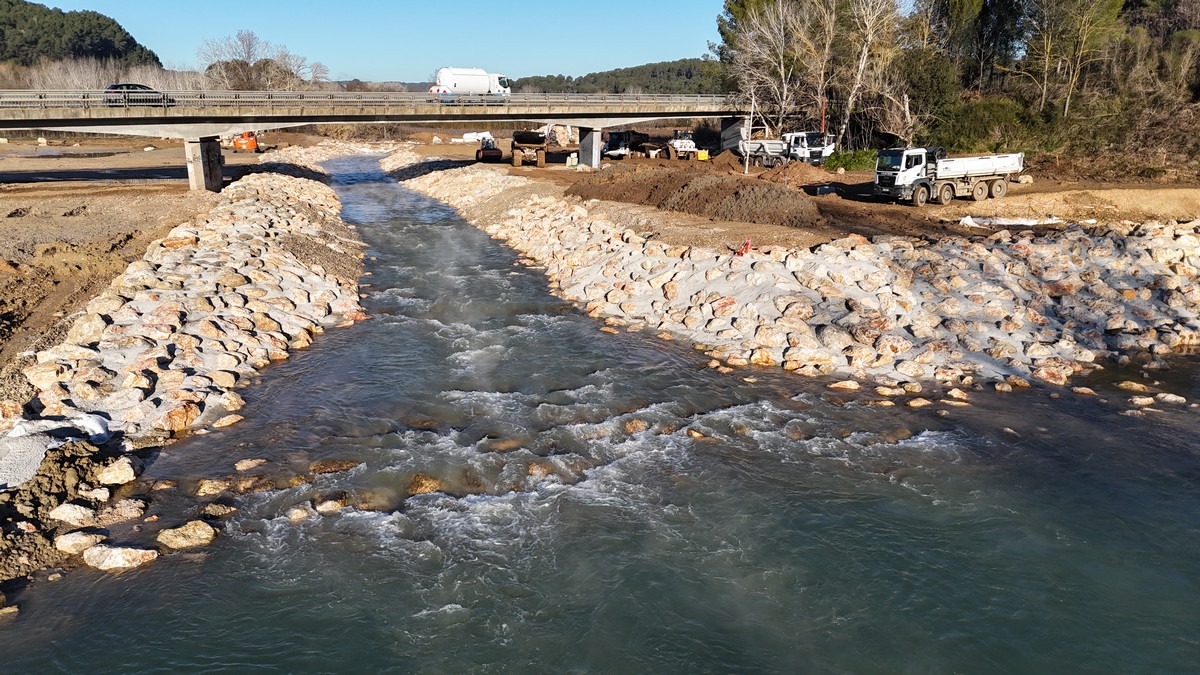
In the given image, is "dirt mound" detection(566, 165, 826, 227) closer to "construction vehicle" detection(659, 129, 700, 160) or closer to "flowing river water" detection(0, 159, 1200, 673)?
"flowing river water" detection(0, 159, 1200, 673)

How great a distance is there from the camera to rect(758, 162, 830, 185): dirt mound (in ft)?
132

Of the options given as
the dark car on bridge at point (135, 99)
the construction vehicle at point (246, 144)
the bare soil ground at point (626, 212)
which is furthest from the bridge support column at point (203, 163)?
the construction vehicle at point (246, 144)

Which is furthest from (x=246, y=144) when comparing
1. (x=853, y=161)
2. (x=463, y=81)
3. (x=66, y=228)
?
(x=853, y=161)

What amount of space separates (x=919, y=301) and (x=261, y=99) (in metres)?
35.3

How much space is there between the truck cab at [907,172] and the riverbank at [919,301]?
618 cm

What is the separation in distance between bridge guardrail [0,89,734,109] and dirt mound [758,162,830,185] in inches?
506

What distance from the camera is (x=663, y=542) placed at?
34.4ft

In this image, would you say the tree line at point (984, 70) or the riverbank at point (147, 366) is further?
the tree line at point (984, 70)

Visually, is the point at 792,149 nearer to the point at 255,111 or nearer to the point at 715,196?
the point at 715,196

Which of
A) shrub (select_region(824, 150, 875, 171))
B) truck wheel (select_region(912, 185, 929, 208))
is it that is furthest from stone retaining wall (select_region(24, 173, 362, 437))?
shrub (select_region(824, 150, 875, 171))

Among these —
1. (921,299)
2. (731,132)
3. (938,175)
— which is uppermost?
(731,132)

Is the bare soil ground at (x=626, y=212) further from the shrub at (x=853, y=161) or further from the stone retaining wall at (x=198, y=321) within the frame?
the shrub at (x=853, y=161)

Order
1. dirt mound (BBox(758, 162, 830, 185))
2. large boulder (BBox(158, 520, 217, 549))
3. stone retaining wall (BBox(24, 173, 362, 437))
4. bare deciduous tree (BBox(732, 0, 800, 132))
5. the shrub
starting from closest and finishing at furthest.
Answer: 1. large boulder (BBox(158, 520, 217, 549))
2. stone retaining wall (BBox(24, 173, 362, 437))
3. dirt mound (BBox(758, 162, 830, 185))
4. the shrub
5. bare deciduous tree (BBox(732, 0, 800, 132))

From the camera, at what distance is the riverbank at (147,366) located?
1063 cm
